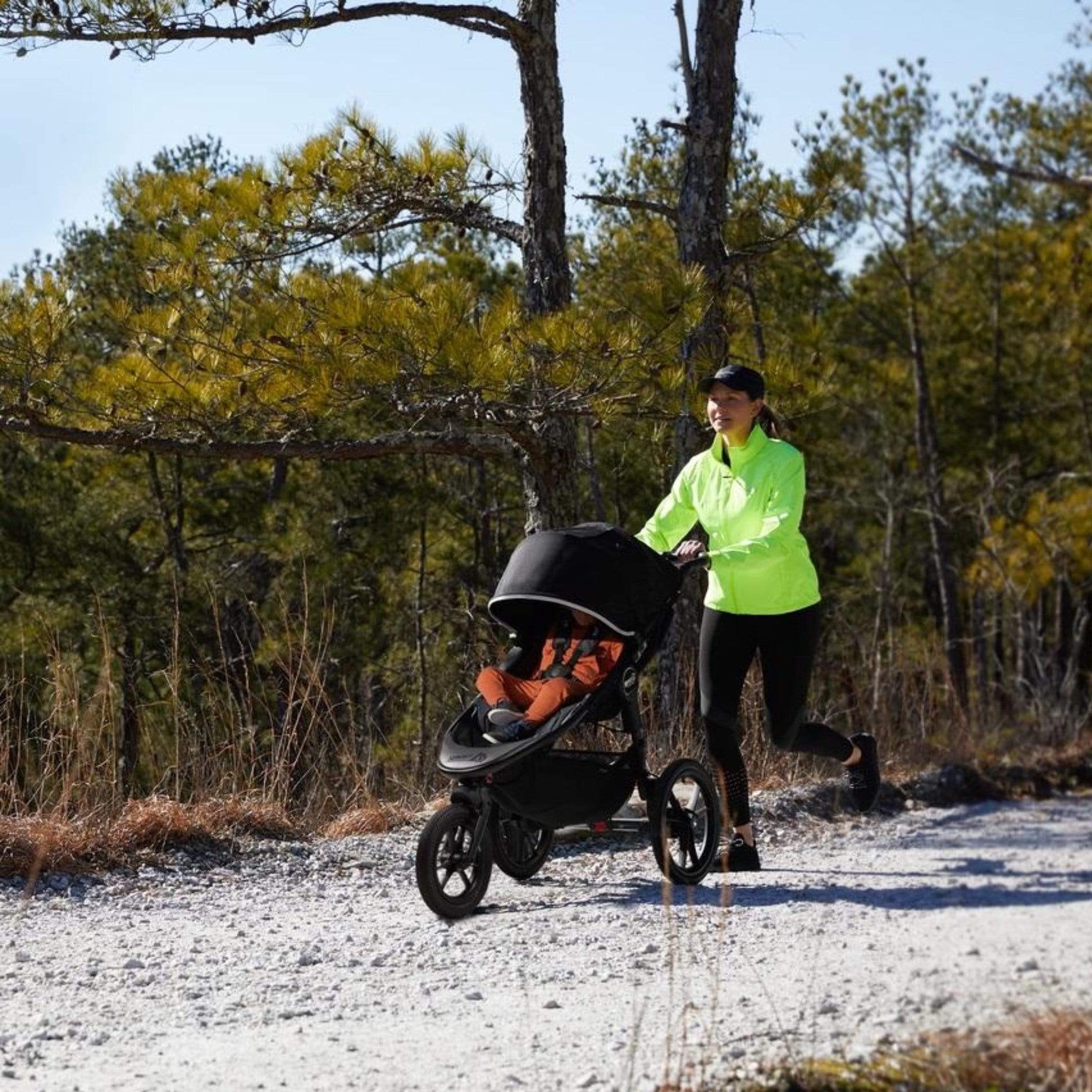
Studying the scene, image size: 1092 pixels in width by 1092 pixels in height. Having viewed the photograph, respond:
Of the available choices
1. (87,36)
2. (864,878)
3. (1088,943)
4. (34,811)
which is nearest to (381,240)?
(87,36)

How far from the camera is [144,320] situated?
7.96m

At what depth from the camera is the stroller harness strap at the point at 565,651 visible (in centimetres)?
565

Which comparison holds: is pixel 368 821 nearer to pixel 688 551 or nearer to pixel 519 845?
pixel 519 845

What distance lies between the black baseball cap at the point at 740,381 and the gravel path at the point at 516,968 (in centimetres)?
178

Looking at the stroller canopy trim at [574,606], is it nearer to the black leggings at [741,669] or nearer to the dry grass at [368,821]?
the black leggings at [741,669]

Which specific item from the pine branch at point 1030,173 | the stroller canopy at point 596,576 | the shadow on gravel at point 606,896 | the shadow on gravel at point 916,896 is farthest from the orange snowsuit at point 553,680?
the pine branch at point 1030,173

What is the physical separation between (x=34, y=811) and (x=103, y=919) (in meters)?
1.70

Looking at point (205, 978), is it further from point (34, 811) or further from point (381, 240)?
point (381, 240)

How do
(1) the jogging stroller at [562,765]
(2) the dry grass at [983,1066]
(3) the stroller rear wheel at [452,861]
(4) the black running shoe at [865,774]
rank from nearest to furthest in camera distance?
(2) the dry grass at [983,1066]
(3) the stroller rear wheel at [452,861]
(1) the jogging stroller at [562,765]
(4) the black running shoe at [865,774]

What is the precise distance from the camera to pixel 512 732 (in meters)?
5.45

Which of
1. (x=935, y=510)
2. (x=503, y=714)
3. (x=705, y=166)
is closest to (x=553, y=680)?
(x=503, y=714)

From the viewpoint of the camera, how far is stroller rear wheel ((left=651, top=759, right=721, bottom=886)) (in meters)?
5.84

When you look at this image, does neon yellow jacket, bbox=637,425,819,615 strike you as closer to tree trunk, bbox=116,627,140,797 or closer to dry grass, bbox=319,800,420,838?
dry grass, bbox=319,800,420,838

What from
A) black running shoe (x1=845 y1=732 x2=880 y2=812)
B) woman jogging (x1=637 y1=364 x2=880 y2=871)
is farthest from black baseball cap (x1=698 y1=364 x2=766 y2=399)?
black running shoe (x1=845 y1=732 x2=880 y2=812)
